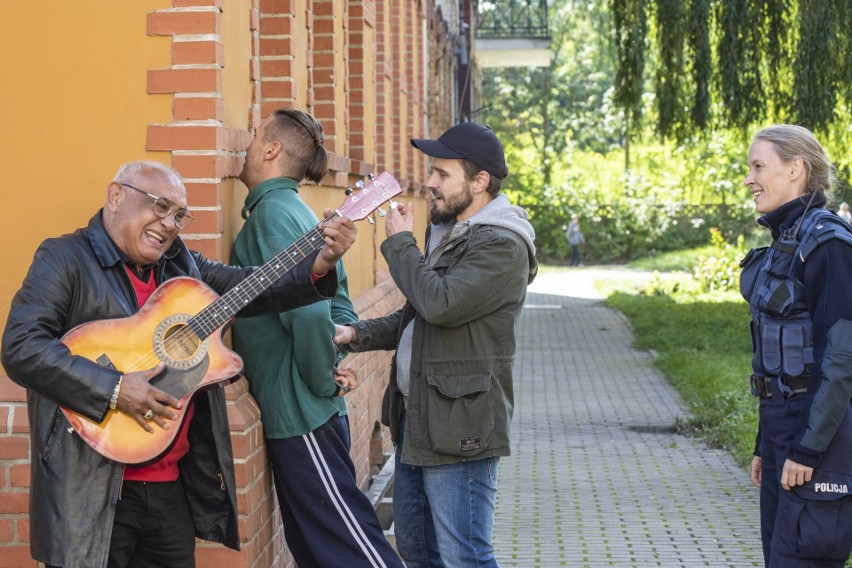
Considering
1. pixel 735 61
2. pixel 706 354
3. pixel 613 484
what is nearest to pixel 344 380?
pixel 613 484

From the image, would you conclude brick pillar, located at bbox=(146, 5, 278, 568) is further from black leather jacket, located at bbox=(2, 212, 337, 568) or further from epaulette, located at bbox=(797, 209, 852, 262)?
epaulette, located at bbox=(797, 209, 852, 262)

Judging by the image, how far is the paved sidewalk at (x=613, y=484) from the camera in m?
7.23

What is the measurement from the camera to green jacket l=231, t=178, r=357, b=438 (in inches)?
182

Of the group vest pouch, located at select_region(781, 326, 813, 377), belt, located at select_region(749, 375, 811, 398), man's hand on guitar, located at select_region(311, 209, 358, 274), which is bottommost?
belt, located at select_region(749, 375, 811, 398)

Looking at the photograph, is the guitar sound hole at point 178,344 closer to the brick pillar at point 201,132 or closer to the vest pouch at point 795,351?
the brick pillar at point 201,132

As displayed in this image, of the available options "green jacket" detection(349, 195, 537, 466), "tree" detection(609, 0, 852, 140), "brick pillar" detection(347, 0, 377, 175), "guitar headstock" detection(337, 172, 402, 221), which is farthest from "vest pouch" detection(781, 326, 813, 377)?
"tree" detection(609, 0, 852, 140)

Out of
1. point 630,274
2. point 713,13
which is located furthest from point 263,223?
point 630,274

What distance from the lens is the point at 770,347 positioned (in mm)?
4312

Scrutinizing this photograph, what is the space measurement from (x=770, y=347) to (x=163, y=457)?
2.02m

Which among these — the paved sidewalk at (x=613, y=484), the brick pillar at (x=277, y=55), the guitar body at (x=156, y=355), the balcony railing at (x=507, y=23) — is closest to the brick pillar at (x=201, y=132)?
the guitar body at (x=156, y=355)

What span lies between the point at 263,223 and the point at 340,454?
938 mm

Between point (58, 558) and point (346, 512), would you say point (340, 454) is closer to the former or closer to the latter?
point (346, 512)

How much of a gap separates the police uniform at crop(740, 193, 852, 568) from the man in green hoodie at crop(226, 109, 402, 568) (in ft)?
4.89

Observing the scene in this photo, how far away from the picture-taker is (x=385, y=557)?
4.83 m
